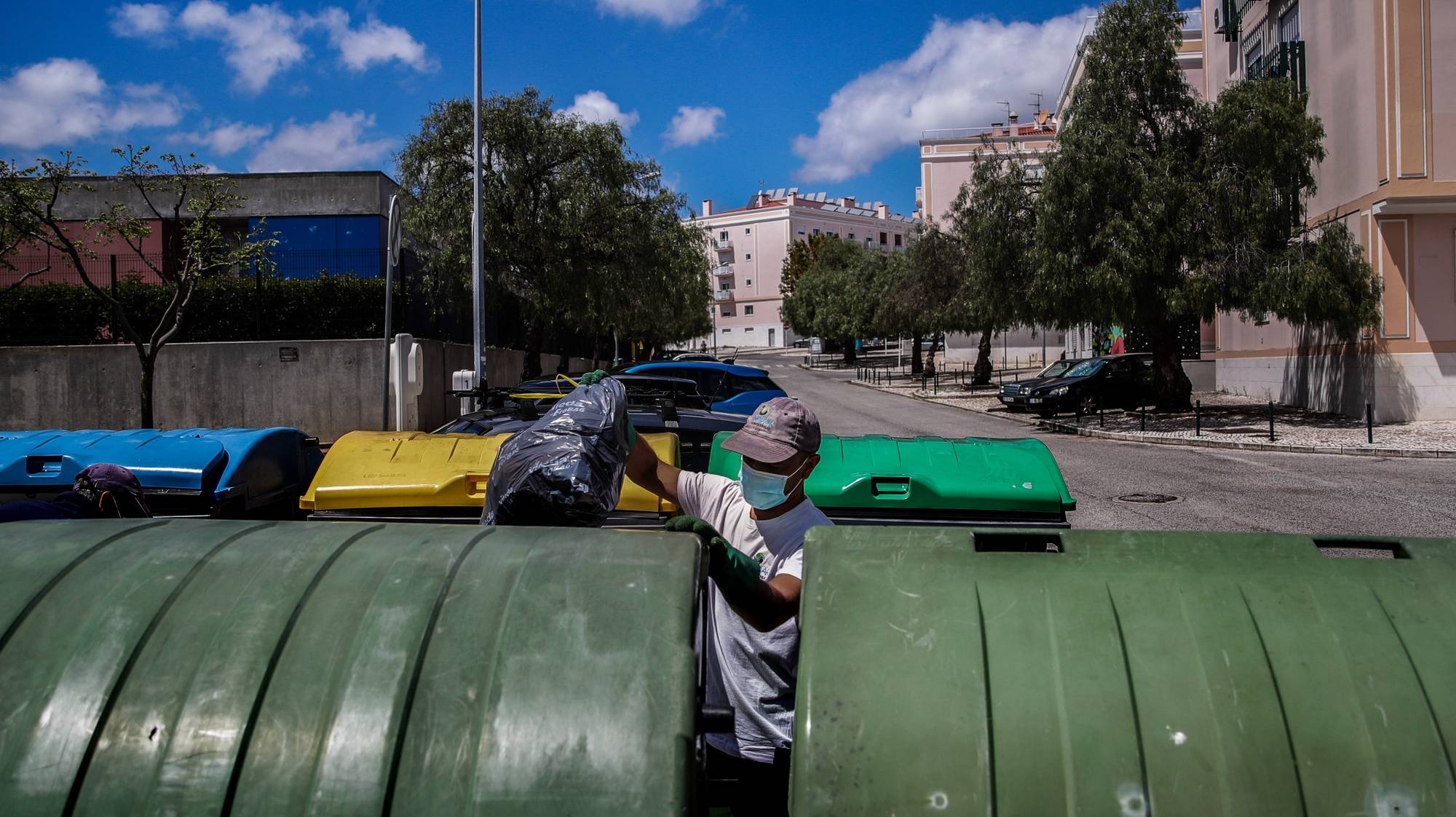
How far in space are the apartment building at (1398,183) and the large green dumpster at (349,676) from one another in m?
22.4

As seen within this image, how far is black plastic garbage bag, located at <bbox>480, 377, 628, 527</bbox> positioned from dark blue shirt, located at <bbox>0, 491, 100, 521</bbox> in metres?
1.81

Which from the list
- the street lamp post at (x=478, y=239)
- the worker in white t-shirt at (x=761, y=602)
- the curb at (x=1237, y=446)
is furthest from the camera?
the street lamp post at (x=478, y=239)

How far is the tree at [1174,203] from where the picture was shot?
20.3 meters

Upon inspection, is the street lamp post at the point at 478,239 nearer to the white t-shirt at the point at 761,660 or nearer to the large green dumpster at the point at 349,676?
the white t-shirt at the point at 761,660

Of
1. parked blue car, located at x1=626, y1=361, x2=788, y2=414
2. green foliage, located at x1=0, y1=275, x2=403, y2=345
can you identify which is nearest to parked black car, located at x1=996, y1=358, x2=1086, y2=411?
parked blue car, located at x1=626, y1=361, x2=788, y2=414

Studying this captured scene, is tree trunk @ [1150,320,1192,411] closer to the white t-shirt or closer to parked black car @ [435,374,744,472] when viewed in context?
parked black car @ [435,374,744,472]

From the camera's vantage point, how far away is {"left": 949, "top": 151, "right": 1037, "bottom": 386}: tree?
24.0 metres

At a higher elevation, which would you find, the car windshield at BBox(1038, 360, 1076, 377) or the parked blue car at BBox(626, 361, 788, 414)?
the car windshield at BBox(1038, 360, 1076, 377)

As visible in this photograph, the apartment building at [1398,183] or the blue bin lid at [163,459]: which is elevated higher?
the apartment building at [1398,183]

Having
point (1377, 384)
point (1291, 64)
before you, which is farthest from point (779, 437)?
point (1291, 64)

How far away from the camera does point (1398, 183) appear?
1970 centimetres

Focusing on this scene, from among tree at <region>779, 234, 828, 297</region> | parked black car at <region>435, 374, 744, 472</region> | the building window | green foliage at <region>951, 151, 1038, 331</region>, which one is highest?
tree at <region>779, 234, 828, 297</region>

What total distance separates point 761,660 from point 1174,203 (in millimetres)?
20979

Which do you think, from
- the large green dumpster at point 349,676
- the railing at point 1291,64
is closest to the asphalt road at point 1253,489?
the large green dumpster at point 349,676
